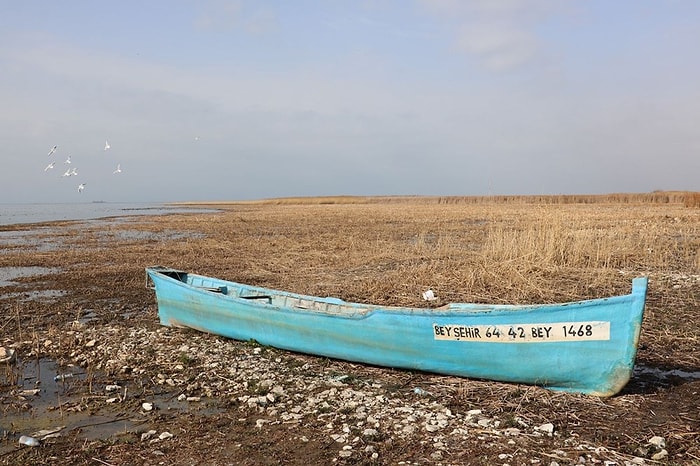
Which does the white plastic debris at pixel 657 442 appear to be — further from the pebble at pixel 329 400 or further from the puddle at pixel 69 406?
the puddle at pixel 69 406

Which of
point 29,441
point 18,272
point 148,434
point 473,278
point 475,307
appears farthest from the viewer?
point 18,272

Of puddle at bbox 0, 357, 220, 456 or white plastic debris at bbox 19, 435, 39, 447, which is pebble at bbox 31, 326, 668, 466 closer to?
puddle at bbox 0, 357, 220, 456

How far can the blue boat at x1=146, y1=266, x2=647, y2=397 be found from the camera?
17.9ft

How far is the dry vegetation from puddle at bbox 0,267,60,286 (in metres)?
0.59

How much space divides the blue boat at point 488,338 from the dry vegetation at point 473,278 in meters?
0.28

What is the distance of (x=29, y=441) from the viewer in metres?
5.14

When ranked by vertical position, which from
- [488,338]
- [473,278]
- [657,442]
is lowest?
[657,442]

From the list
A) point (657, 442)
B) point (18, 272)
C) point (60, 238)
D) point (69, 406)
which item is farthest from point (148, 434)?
point (60, 238)

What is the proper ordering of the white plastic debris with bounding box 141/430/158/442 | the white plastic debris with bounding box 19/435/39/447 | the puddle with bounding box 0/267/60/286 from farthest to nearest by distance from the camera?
the puddle with bounding box 0/267/60/286, the white plastic debris with bounding box 141/430/158/442, the white plastic debris with bounding box 19/435/39/447

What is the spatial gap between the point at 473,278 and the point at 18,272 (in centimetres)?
1362

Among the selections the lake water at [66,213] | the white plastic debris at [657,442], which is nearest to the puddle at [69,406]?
the white plastic debris at [657,442]

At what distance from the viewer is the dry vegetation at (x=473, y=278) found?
5.49 metres

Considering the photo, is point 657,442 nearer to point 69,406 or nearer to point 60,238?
point 69,406

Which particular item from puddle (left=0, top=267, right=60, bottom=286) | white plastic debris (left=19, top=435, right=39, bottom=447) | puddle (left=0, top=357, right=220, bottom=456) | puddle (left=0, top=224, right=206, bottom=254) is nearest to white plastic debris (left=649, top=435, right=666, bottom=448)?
puddle (left=0, top=357, right=220, bottom=456)
